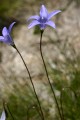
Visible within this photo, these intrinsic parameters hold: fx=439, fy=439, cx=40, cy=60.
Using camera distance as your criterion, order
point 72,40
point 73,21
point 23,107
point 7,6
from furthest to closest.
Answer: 1. point 7,6
2. point 73,21
3. point 72,40
4. point 23,107

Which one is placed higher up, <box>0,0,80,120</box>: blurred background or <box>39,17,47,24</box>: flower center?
<box>0,0,80,120</box>: blurred background

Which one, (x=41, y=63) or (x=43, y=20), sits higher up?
(x=41, y=63)

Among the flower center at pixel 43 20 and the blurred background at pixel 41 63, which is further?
the blurred background at pixel 41 63

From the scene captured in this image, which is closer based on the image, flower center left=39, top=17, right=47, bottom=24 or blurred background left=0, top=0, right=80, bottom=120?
flower center left=39, top=17, right=47, bottom=24

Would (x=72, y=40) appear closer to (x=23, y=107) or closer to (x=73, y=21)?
(x=73, y=21)

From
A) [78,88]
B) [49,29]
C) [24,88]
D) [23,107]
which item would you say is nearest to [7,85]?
[24,88]

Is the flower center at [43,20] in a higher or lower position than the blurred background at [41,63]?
lower

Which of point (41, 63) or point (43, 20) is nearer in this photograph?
point (43, 20)

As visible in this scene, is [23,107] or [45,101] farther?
[45,101]
